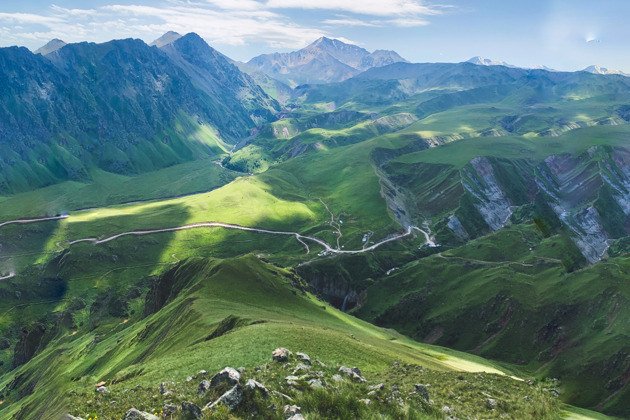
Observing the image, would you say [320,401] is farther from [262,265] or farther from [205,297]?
[262,265]

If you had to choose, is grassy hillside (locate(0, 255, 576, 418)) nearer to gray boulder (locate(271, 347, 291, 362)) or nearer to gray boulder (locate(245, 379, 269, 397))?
gray boulder (locate(271, 347, 291, 362))

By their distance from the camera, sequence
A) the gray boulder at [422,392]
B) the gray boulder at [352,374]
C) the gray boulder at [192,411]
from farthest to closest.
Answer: the gray boulder at [352,374] < the gray boulder at [422,392] < the gray boulder at [192,411]

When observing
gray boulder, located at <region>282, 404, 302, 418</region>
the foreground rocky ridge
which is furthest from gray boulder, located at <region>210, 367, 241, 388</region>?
gray boulder, located at <region>282, 404, 302, 418</region>

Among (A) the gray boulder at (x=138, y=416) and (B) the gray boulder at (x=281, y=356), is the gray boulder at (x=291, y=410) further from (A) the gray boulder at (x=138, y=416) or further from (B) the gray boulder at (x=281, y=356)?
(B) the gray boulder at (x=281, y=356)

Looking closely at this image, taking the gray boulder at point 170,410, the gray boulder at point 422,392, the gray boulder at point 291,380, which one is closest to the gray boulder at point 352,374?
the gray boulder at point 422,392

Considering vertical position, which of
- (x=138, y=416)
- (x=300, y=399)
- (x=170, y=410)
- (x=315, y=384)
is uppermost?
(x=300, y=399)

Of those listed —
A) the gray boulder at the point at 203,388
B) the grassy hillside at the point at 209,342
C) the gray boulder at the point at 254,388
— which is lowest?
the grassy hillside at the point at 209,342

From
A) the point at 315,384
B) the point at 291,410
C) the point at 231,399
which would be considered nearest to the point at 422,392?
the point at 315,384

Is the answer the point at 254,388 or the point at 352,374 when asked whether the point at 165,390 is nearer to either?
the point at 254,388
